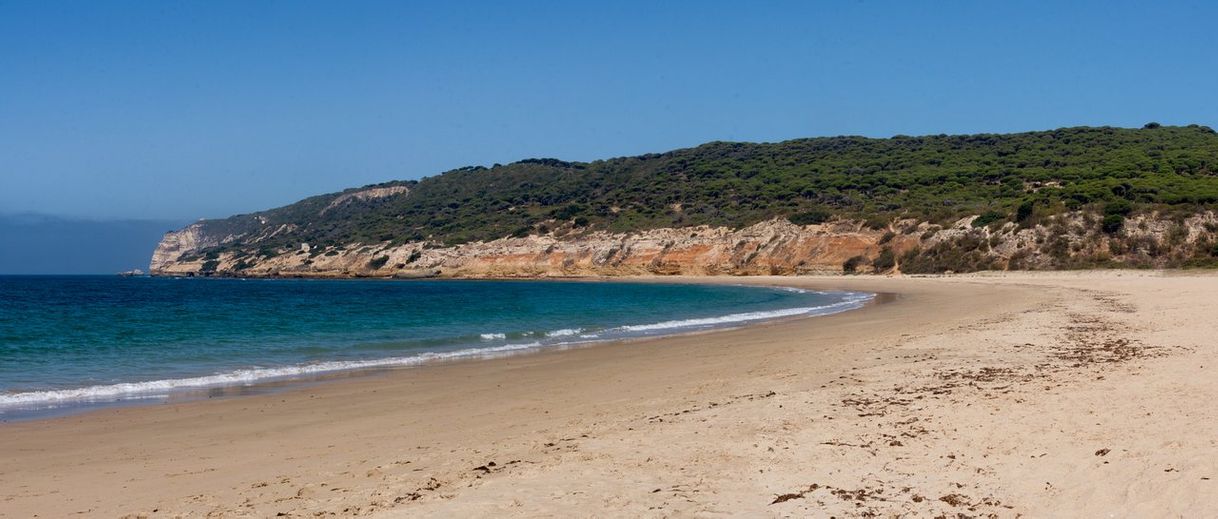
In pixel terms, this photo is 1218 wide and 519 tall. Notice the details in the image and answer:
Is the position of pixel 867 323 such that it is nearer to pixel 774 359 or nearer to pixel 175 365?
pixel 774 359

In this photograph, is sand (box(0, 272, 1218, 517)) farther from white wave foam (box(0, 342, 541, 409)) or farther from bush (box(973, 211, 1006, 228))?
bush (box(973, 211, 1006, 228))

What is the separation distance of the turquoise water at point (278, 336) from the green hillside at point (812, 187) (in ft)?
99.3

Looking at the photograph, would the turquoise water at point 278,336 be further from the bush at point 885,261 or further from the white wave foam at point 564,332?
the bush at point 885,261

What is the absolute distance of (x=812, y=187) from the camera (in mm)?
82312

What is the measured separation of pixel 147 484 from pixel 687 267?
215 feet

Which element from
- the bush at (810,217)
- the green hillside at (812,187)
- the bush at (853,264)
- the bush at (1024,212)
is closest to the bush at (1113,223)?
the green hillside at (812,187)

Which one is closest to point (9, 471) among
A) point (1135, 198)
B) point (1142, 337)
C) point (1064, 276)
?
point (1142, 337)

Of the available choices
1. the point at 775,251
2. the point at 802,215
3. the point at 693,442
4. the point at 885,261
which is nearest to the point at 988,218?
the point at 885,261

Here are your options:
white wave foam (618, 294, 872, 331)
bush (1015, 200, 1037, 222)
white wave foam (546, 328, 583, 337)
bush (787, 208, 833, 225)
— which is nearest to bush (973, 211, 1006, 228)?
bush (1015, 200, 1037, 222)

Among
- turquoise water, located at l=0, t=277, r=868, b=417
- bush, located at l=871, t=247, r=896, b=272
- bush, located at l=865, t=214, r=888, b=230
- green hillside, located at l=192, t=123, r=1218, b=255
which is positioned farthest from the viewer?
bush, located at l=865, t=214, r=888, b=230

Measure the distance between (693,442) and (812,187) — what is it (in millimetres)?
77245

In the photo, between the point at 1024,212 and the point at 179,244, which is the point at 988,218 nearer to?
the point at 1024,212

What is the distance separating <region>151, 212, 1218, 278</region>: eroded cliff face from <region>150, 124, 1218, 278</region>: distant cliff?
14cm

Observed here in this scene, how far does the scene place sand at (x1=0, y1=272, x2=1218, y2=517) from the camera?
614cm
